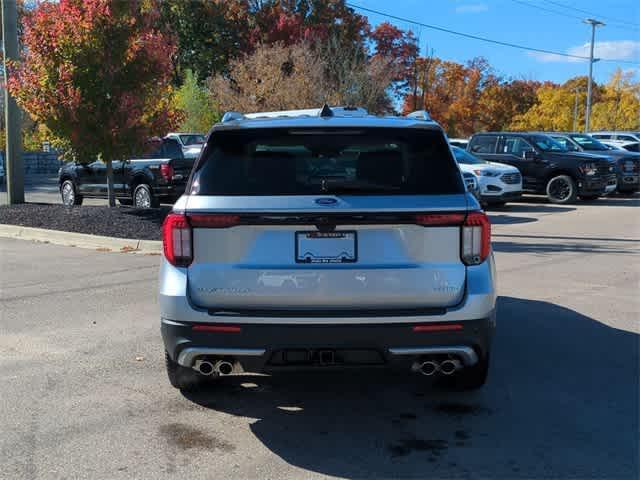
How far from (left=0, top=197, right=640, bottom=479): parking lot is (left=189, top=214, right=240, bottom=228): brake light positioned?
1.26 meters

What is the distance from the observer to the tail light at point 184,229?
13.3ft

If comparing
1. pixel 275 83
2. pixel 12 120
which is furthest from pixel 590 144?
pixel 12 120

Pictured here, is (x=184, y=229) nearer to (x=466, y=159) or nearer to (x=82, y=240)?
(x=82, y=240)

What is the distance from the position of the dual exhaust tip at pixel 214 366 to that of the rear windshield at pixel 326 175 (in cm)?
96

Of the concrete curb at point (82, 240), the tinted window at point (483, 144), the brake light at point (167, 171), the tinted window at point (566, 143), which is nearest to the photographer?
the concrete curb at point (82, 240)

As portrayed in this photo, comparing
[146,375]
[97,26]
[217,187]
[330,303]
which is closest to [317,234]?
[330,303]

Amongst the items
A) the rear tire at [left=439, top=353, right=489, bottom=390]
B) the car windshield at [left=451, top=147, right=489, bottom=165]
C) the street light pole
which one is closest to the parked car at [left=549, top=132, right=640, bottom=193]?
the car windshield at [left=451, top=147, right=489, bottom=165]

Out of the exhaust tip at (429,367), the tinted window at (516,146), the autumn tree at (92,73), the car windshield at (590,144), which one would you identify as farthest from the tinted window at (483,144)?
the exhaust tip at (429,367)

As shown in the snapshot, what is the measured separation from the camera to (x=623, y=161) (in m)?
23.4

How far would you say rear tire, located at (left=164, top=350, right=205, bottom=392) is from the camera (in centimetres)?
486

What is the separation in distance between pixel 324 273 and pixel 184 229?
82 centimetres

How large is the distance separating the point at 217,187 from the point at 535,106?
75504 mm

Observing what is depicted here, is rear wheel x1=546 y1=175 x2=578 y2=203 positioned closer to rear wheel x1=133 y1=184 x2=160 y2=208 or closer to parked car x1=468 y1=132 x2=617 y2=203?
parked car x1=468 y1=132 x2=617 y2=203

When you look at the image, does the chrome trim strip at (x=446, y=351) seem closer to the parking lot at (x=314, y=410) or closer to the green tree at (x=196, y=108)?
the parking lot at (x=314, y=410)
